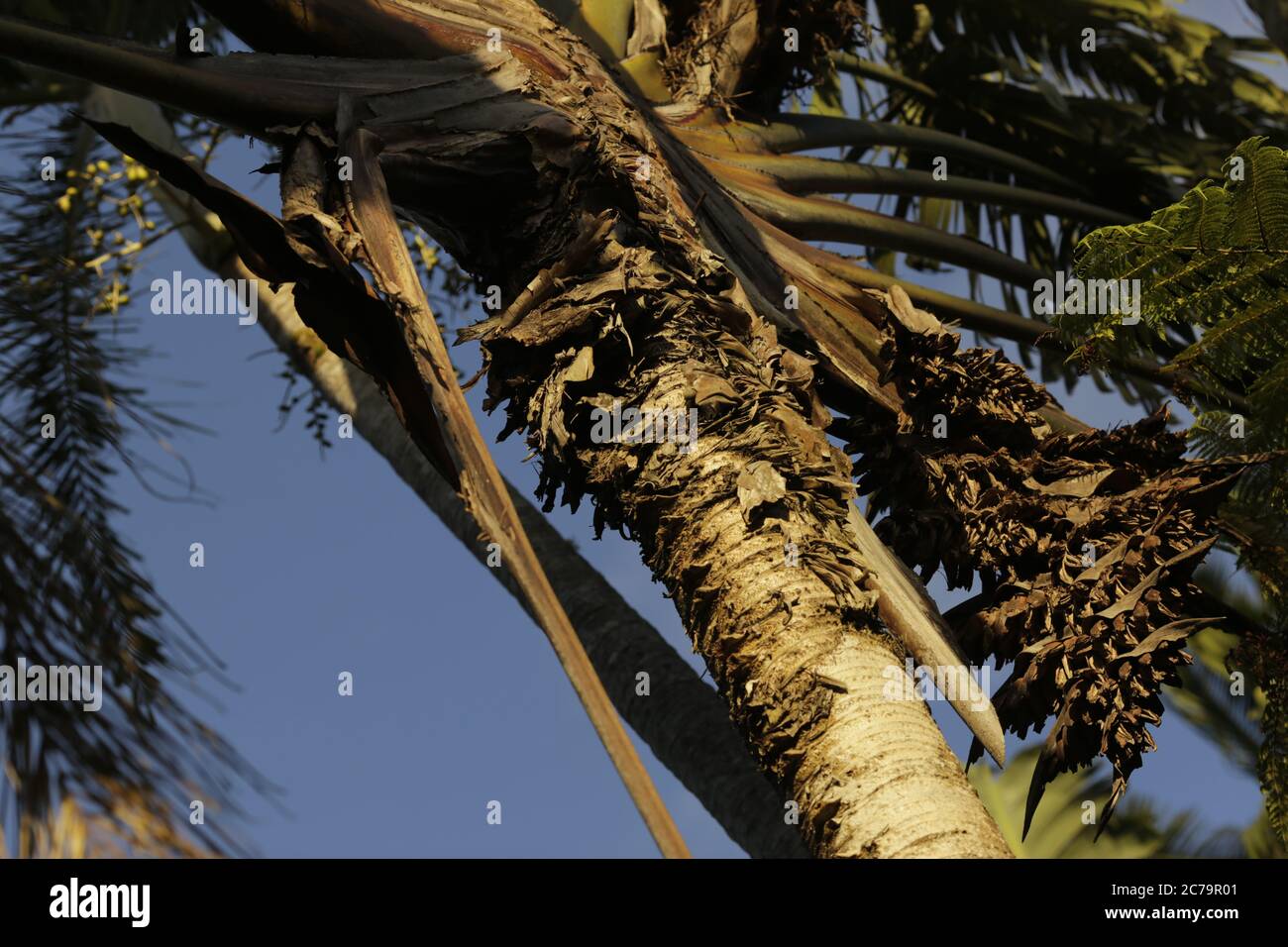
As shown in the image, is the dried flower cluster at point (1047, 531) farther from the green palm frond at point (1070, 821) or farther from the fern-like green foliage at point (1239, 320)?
the green palm frond at point (1070, 821)

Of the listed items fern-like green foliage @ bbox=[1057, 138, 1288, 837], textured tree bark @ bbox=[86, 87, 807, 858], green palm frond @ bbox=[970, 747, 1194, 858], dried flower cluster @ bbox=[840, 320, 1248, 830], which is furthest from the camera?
green palm frond @ bbox=[970, 747, 1194, 858]

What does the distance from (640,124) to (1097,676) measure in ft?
5.29

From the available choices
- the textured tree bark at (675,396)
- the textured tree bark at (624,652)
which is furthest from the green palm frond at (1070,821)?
the textured tree bark at (675,396)

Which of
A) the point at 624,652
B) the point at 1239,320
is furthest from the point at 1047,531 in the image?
the point at 624,652

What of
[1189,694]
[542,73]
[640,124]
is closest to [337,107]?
[542,73]

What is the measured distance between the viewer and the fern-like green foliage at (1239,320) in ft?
8.91

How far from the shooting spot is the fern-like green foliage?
271 cm

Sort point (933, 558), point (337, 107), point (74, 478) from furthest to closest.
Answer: point (74, 478), point (933, 558), point (337, 107)

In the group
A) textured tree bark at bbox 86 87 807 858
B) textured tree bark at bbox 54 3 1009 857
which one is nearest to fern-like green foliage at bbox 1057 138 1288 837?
textured tree bark at bbox 54 3 1009 857

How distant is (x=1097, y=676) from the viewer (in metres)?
2.49

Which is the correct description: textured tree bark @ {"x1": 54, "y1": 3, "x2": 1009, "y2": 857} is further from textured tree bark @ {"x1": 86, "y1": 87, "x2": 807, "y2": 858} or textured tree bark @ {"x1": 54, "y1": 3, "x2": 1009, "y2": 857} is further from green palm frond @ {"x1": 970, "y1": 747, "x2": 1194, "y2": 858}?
green palm frond @ {"x1": 970, "y1": 747, "x2": 1194, "y2": 858}

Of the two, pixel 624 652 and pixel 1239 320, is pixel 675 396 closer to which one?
pixel 1239 320
